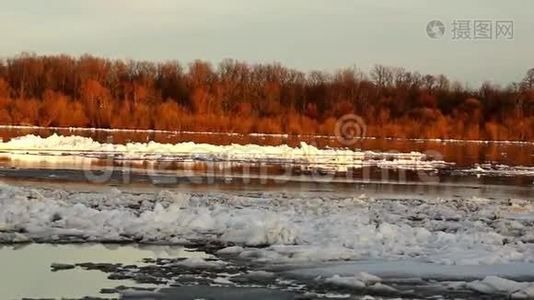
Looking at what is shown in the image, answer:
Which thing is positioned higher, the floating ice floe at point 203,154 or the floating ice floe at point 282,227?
the floating ice floe at point 203,154

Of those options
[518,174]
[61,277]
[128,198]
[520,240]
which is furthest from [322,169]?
[61,277]

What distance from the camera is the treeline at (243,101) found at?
195 feet

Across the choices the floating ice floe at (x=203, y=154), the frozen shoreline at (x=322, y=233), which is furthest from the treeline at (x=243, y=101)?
the frozen shoreline at (x=322, y=233)

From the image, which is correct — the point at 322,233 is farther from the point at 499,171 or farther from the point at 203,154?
the point at 203,154

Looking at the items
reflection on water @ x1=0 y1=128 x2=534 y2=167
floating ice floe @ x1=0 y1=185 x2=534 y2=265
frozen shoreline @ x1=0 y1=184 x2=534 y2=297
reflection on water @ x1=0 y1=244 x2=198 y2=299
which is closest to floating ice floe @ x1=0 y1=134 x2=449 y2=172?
reflection on water @ x1=0 y1=128 x2=534 y2=167

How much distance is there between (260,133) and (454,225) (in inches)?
1823

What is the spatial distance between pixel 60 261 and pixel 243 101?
72019 millimetres

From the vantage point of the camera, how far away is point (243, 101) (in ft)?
260

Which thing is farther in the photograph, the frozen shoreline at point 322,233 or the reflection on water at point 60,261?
the frozen shoreline at point 322,233

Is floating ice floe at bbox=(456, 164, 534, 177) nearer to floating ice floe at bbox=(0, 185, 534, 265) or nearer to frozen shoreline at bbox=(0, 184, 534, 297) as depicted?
frozen shoreline at bbox=(0, 184, 534, 297)

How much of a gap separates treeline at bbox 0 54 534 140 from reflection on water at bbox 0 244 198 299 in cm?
4777

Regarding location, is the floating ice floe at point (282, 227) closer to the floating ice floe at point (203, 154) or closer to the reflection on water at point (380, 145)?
the floating ice floe at point (203, 154)

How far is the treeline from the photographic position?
195 feet

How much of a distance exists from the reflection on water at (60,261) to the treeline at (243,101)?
4777 centimetres
